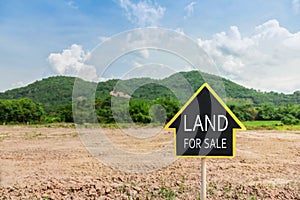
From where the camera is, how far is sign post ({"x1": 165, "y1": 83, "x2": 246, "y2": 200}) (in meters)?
3.66

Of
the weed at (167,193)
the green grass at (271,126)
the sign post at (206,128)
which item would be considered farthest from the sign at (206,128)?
the green grass at (271,126)

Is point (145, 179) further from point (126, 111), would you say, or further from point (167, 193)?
point (126, 111)

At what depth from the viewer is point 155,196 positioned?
203 inches

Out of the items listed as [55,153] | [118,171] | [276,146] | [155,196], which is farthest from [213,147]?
[276,146]

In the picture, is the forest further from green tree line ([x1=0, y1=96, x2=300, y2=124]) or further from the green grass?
the green grass

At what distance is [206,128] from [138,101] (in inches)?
340

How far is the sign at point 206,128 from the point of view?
3.66 m

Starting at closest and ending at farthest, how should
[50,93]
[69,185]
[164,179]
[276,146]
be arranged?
[69,185] < [164,179] < [276,146] < [50,93]

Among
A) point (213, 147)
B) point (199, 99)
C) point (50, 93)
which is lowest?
point (213, 147)

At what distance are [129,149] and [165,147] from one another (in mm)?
1175

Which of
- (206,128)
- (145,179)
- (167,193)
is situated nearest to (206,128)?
(206,128)

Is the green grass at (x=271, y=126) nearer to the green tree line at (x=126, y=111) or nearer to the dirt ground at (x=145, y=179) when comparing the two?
the green tree line at (x=126, y=111)

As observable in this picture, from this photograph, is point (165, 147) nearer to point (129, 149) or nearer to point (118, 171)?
point (129, 149)

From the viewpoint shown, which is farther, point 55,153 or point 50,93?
point 50,93
